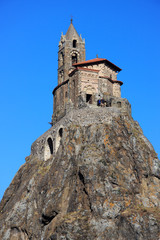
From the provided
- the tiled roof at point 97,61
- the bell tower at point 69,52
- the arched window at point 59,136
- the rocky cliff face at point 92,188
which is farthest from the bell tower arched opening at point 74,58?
the arched window at point 59,136

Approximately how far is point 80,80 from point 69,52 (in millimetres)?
13153

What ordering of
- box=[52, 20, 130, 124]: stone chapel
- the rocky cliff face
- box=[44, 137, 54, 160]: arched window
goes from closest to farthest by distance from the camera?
1. the rocky cliff face
2. box=[44, 137, 54, 160]: arched window
3. box=[52, 20, 130, 124]: stone chapel

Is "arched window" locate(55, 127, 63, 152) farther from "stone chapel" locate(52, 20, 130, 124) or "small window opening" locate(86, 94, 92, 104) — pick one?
"small window opening" locate(86, 94, 92, 104)

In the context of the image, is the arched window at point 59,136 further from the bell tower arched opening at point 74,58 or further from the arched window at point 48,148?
the bell tower arched opening at point 74,58

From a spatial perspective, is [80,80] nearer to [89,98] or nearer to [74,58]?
[89,98]

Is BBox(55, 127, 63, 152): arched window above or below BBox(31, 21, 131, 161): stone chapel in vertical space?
below

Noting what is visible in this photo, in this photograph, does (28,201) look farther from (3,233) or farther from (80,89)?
(80,89)

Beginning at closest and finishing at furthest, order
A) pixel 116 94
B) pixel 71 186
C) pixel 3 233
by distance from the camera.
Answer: pixel 71 186 → pixel 3 233 → pixel 116 94

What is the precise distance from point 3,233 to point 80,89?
28.7 metres

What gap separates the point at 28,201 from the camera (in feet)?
225

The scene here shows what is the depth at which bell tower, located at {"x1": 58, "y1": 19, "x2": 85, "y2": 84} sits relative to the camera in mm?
88375

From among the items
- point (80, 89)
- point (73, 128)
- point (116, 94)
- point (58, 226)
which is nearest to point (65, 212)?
point (58, 226)

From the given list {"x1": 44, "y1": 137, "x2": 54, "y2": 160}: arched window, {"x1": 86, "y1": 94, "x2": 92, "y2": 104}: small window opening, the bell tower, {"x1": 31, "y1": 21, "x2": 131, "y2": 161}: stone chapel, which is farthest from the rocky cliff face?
the bell tower

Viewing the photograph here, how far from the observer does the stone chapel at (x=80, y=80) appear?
257 ft
